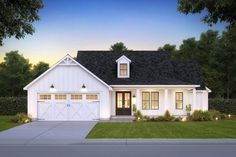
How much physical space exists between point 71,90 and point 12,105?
10043 millimetres

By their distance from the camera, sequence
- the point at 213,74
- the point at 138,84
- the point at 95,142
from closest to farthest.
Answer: the point at 95,142, the point at 138,84, the point at 213,74

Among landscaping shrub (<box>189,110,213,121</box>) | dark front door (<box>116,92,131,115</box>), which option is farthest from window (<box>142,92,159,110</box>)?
landscaping shrub (<box>189,110,213,121</box>)

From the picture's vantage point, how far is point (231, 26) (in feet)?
60.4

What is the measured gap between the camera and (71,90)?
36594mm

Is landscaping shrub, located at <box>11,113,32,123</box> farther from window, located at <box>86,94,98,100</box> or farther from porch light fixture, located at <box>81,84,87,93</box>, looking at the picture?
window, located at <box>86,94,98,100</box>

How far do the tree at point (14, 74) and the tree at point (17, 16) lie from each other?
47438mm

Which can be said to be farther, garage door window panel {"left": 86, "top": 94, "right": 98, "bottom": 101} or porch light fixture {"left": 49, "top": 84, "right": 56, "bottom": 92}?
garage door window panel {"left": 86, "top": 94, "right": 98, "bottom": 101}

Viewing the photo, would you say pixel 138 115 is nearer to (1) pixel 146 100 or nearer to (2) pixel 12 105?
(1) pixel 146 100

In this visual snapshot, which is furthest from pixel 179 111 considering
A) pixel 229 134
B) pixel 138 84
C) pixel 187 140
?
pixel 187 140

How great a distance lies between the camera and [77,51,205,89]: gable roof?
3944cm

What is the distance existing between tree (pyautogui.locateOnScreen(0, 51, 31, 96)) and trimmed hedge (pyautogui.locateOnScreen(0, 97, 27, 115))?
2020cm

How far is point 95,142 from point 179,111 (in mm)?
20586

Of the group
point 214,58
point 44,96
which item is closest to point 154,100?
point 44,96

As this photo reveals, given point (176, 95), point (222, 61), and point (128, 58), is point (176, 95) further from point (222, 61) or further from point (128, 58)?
point (222, 61)
